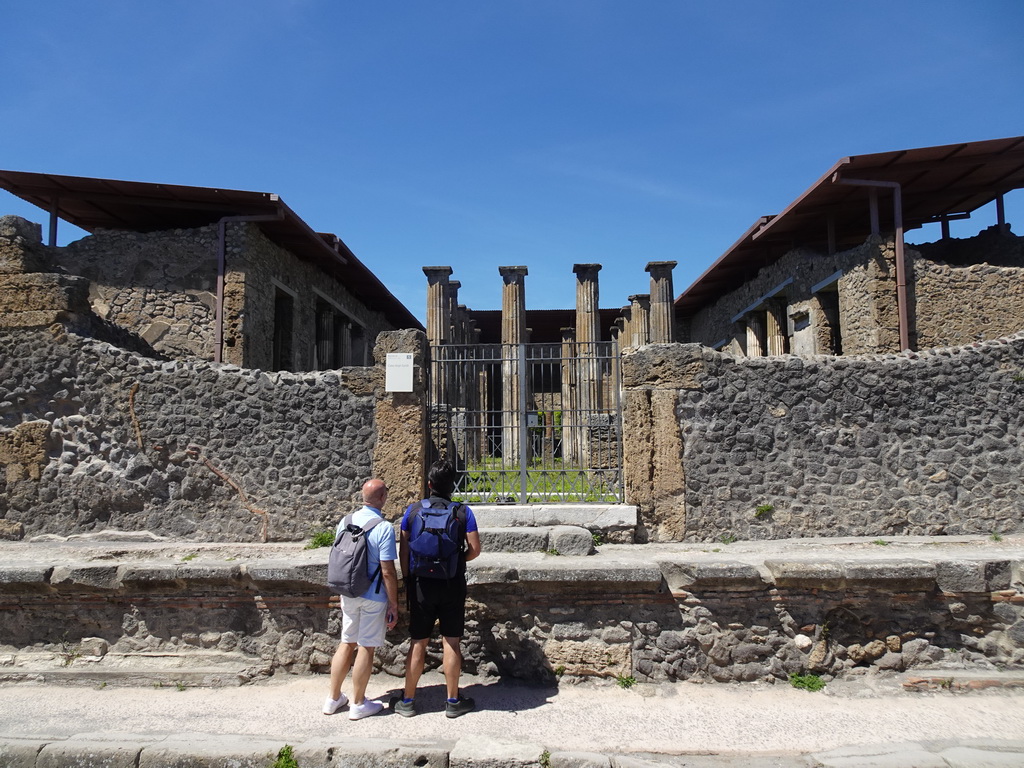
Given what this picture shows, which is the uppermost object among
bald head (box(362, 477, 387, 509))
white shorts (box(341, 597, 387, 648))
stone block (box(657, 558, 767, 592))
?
bald head (box(362, 477, 387, 509))

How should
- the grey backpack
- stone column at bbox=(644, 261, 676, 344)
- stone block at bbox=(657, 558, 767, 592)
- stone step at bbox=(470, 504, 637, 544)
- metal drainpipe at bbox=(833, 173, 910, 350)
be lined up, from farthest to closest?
1. stone column at bbox=(644, 261, 676, 344)
2. metal drainpipe at bbox=(833, 173, 910, 350)
3. stone step at bbox=(470, 504, 637, 544)
4. stone block at bbox=(657, 558, 767, 592)
5. the grey backpack

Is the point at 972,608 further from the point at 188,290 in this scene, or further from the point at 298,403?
the point at 188,290

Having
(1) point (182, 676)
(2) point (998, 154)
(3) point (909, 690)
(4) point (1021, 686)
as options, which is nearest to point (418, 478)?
(1) point (182, 676)

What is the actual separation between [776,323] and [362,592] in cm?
1198

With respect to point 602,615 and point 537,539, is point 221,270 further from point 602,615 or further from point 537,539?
point 602,615

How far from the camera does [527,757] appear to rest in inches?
139

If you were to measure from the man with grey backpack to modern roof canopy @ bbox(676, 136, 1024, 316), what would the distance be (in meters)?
8.81

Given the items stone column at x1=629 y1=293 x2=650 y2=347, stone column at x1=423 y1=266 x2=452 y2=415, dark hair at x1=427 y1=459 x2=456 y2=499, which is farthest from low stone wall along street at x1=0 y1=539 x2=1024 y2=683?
stone column at x1=629 y1=293 x2=650 y2=347

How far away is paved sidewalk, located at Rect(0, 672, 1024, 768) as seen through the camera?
3584 mm

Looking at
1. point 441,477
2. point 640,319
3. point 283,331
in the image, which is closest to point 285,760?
point 441,477

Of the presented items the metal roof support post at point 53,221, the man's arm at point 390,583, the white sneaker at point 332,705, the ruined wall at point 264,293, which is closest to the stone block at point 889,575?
the man's arm at point 390,583

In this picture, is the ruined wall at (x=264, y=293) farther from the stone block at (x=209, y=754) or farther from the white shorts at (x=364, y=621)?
the stone block at (x=209, y=754)

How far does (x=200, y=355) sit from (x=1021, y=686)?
1052 centimetres

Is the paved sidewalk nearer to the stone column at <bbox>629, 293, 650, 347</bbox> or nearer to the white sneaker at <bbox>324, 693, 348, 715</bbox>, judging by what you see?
the white sneaker at <bbox>324, 693, 348, 715</bbox>
